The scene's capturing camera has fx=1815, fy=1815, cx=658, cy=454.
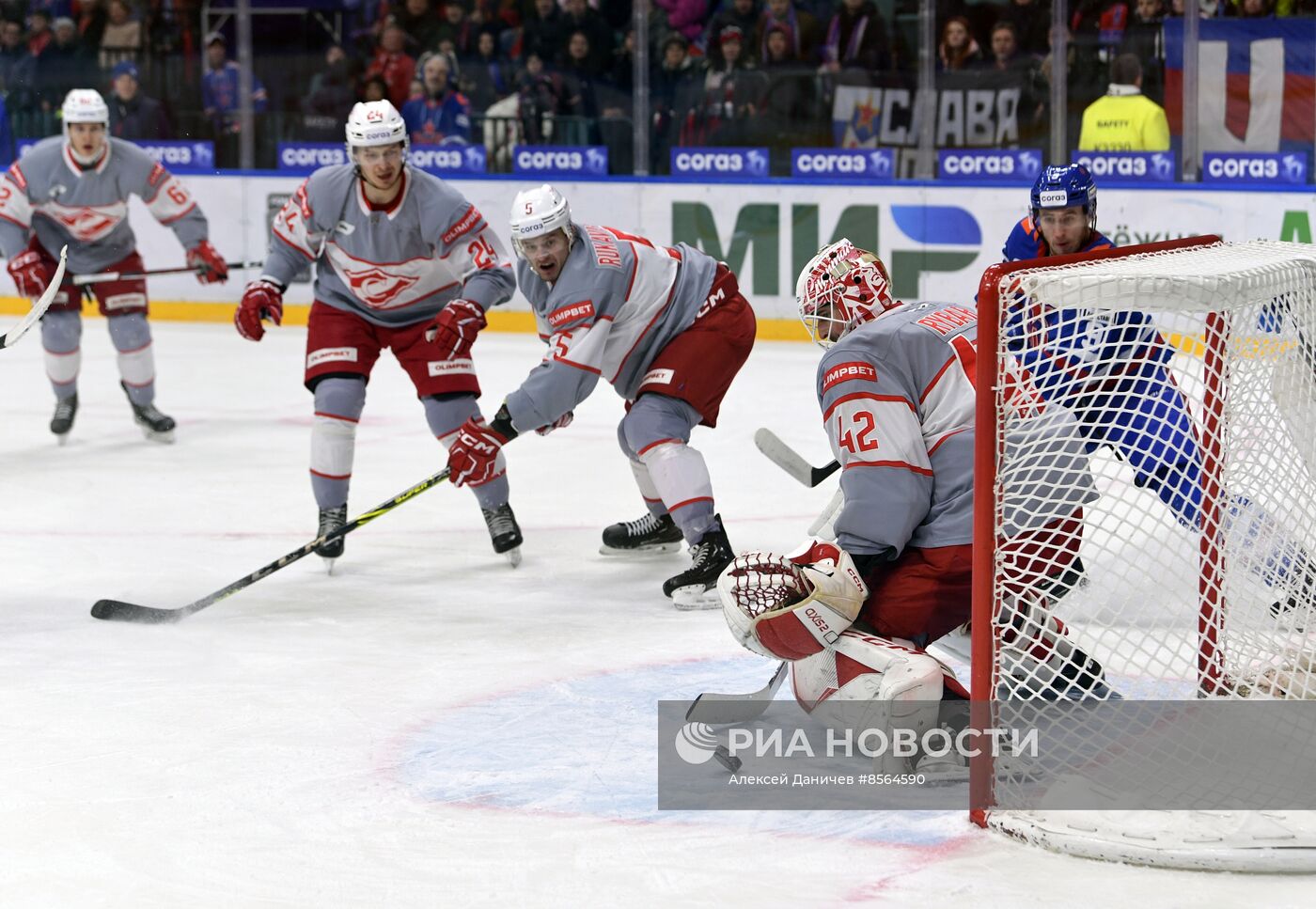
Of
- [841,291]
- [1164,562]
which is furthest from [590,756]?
[1164,562]

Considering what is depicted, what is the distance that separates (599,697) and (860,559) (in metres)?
0.70

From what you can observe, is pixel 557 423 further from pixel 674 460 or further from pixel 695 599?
pixel 695 599

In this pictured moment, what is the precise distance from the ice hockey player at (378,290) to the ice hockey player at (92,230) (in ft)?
5.76

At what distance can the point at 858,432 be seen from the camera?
8.93 ft

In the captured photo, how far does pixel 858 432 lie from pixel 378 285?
1.93 meters

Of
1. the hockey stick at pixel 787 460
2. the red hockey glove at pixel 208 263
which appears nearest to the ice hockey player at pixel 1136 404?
the hockey stick at pixel 787 460

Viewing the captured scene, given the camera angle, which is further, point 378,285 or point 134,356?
point 134,356

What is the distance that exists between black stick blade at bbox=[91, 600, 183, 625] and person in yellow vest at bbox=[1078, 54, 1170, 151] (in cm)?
502

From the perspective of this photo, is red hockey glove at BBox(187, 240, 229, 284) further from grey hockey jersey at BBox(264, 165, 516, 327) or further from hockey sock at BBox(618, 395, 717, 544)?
hockey sock at BBox(618, 395, 717, 544)

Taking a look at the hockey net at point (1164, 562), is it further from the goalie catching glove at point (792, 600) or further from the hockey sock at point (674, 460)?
the hockey sock at point (674, 460)

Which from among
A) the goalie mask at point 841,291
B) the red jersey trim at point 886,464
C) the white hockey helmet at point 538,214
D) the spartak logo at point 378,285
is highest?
the white hockey helmet at point 538,214

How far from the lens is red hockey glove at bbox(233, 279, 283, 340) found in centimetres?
433

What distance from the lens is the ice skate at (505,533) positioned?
437 centimetres

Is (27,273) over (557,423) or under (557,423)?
over
